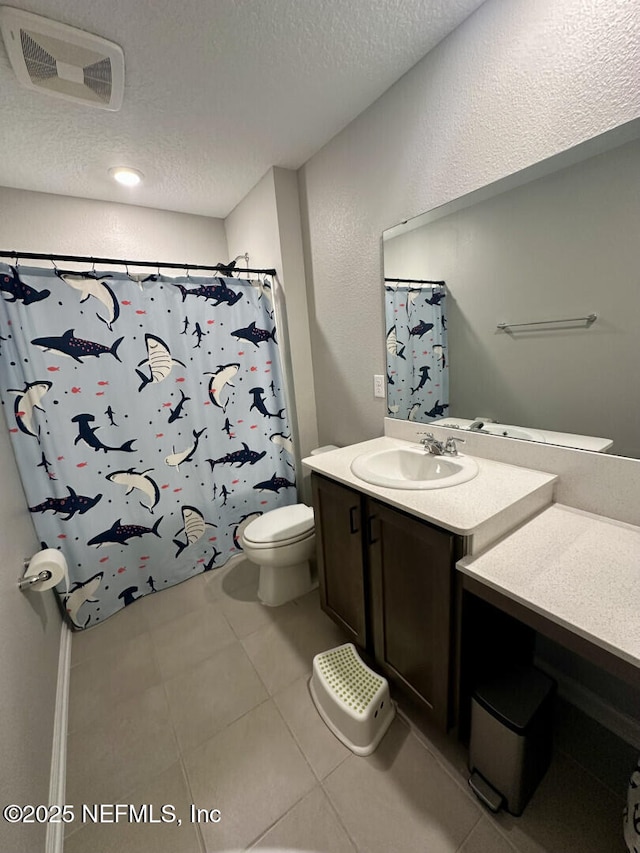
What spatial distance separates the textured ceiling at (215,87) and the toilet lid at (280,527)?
1.98m

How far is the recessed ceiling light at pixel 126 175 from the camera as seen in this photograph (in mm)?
1832

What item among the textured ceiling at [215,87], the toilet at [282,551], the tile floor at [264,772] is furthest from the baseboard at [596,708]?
the textured ceiling at [215,87]

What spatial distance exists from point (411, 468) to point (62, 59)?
197 centimetres

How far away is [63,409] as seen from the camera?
163cm

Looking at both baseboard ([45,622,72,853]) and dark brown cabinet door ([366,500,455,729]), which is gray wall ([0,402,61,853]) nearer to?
baseboard ([45,622,72,853])

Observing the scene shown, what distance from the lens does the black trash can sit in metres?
0.91

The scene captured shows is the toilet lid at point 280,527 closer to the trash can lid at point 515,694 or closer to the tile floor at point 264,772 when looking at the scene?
the tile floor at point 264,772

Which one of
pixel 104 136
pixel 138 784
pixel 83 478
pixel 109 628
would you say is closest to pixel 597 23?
pixel 104 136

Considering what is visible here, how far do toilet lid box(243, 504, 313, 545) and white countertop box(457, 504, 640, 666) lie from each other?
1.03m

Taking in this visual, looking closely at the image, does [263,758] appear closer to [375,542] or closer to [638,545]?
[375,542]

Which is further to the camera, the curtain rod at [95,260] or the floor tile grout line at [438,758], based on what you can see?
the curtain rod at [95,260]

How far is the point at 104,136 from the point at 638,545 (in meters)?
2.61

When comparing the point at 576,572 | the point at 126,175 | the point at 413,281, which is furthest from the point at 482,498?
the point at 126,175

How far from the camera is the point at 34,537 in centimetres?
162
